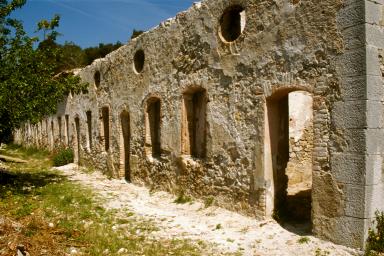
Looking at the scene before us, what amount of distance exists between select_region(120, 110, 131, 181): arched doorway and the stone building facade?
0.47 m

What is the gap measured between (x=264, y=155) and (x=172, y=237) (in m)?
2.08

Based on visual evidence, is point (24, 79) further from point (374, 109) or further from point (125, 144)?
point (374, 109)

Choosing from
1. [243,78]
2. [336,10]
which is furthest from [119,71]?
[336,10]

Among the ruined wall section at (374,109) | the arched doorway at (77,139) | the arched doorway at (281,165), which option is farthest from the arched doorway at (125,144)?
the ruined wall section at (374,109)

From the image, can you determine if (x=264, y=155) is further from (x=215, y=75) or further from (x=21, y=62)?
(x=21, y=62)

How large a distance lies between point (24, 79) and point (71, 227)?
4526 millimetres

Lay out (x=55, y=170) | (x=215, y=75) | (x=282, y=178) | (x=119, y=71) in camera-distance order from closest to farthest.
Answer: (x=282, y=178)
(x=215, y=75)
(x=119, y=71)
(x=55, y=170)

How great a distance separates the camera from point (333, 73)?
5508 millimetres

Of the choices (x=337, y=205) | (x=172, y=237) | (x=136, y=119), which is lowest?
(x=172, y=237)

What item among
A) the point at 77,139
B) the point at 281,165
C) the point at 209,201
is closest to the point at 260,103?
the point at 281,165

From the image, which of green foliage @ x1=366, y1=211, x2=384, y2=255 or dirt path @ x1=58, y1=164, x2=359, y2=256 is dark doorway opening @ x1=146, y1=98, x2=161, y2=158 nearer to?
dirt path @ x1=58, y1=164, x2=359, y2=256

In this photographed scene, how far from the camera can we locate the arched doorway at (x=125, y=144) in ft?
39.9

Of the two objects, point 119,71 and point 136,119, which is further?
point 119,71

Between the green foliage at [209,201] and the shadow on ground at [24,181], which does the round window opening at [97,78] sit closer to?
the shadow on ground at [24,181]
